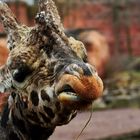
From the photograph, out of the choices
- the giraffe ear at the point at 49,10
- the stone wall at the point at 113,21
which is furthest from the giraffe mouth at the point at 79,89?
the stone wall at the point at 113,21

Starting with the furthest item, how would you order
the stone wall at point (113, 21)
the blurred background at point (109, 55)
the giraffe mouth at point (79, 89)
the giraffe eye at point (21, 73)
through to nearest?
the stone wall at point (113, 21), the blurred background at point (109, 55), the giraffe eye at point (21, 73), the giraffe mouth at point (79, 89)

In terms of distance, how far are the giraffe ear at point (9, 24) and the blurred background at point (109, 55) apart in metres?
0.71

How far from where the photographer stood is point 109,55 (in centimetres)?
2405

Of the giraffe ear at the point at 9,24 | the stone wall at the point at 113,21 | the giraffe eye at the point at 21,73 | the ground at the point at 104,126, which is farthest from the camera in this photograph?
the stone wall at the point at 113,21

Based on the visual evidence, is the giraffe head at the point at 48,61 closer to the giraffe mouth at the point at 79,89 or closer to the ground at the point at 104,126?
the giraffe mouth at the point at 79,89

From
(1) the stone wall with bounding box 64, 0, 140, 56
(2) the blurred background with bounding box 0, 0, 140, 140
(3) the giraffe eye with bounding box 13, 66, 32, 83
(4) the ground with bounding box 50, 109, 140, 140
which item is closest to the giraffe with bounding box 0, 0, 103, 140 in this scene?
(3) the giraffe eye with bounding box 13, 66, 32, 83

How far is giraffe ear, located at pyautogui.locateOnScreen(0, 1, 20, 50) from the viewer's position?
10.7 feet

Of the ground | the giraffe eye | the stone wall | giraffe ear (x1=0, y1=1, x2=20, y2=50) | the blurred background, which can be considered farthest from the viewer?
the stone wall

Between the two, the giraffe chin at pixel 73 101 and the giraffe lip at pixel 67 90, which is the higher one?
the giraffe lip at pixel 67 90

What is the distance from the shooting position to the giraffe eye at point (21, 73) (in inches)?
122

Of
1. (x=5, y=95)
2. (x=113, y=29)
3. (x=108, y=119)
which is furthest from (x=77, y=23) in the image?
(x=5, y=95)

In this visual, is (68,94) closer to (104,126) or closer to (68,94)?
(68,94)

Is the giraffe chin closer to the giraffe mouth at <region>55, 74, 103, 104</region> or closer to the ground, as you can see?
the giraffe mouth at <region>55, 74, 103, 104</region>

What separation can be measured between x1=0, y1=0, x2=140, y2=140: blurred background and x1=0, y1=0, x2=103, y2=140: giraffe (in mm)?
800
